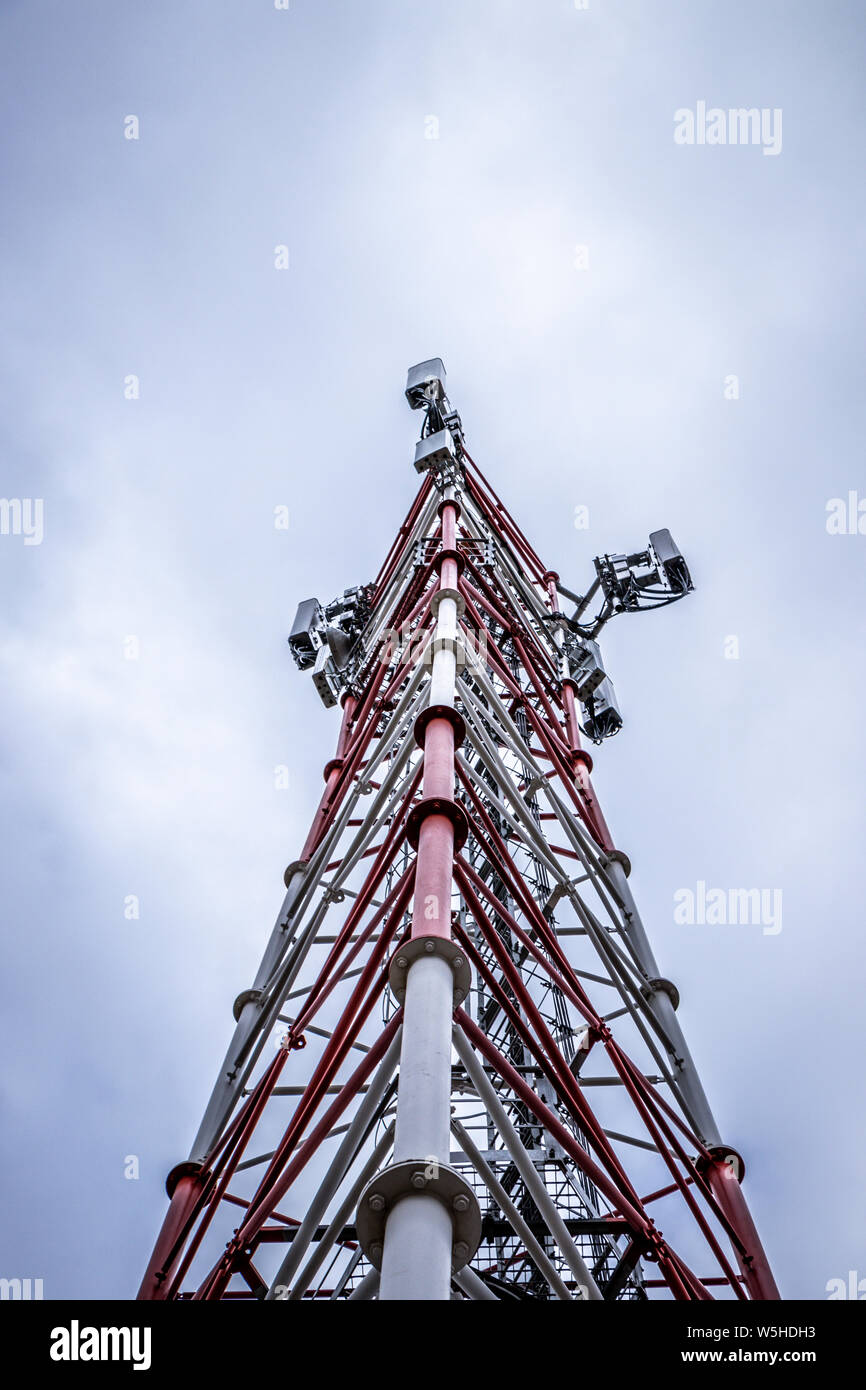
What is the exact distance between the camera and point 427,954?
7105 millimetres

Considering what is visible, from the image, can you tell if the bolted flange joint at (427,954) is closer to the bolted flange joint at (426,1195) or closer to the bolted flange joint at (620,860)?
the bolted flange joint at (426,1195)

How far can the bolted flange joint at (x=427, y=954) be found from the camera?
23.3 feet

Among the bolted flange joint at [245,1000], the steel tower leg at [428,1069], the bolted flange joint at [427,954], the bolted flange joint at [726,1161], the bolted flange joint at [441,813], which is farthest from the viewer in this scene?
the bolted flange joint at [245,1000]

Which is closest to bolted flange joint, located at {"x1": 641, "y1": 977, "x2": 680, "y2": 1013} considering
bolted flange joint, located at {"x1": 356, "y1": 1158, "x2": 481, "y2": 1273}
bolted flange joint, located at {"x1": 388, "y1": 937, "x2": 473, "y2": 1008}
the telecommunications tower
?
the telecommunications tower

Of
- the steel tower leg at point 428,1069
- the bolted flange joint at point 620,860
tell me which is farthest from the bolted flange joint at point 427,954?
the bolted flange joint at point 620,860

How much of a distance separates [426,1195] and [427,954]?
1815 mm

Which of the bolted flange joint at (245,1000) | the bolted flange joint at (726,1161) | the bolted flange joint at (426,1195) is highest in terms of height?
the bolted flange joint at (245,1000)

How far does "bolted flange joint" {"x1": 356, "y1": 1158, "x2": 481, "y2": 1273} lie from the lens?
18.0 ft

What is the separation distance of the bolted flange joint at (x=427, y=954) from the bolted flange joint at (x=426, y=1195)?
5.20 feet

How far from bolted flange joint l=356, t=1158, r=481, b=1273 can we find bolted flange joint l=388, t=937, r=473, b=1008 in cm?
159

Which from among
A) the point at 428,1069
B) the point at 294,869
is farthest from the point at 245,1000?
the point at 428,1069

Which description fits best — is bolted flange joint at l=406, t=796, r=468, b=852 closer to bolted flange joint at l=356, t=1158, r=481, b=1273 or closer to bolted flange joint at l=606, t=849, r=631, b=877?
bolted flange joint at l=356, t=1158, r=481, b=1273
